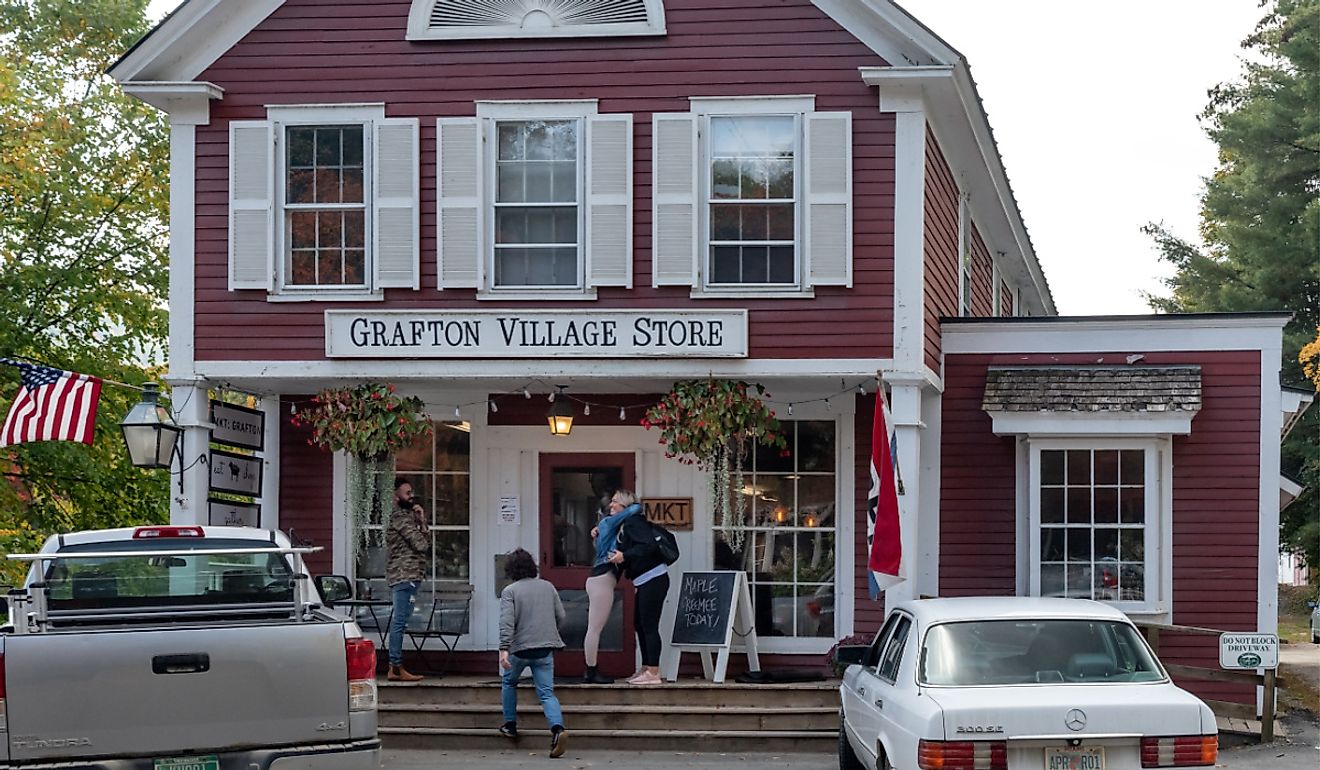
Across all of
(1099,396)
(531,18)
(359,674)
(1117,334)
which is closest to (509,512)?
(531,18)

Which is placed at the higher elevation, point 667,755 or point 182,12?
point 182,12

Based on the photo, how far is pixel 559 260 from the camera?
51.1 ft

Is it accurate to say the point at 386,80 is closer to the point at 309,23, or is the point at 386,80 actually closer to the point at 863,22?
the point at 309,23

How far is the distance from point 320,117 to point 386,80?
68cm

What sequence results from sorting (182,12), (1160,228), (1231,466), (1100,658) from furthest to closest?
(1160,228) < (1231,466) < (182,12) < (1100,658)

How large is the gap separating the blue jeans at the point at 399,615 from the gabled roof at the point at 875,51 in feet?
16.3

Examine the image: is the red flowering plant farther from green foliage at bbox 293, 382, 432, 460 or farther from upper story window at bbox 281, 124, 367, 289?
upper story window at bbox 281, 124, 367, 289

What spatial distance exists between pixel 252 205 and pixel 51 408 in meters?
2.47

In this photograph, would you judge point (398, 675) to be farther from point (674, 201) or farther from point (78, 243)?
point (78, 243)

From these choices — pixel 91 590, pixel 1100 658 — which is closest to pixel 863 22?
pixel 1100 658

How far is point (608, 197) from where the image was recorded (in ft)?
50.5

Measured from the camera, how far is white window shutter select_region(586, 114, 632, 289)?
50.4 feet

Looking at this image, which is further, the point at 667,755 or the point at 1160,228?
the point at 1160,228

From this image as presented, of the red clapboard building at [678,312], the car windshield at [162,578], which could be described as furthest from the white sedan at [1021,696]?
the red clapboard building at [678,312]
